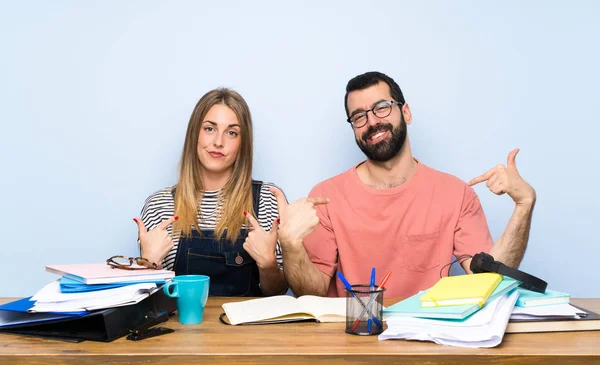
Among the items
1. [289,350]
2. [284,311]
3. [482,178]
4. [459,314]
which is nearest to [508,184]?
[482,178]

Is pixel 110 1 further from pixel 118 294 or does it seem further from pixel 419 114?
pixel 118 294

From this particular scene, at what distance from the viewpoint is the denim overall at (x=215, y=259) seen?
2.41 metres

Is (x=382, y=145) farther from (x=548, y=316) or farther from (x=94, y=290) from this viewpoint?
(x=94, y=290)

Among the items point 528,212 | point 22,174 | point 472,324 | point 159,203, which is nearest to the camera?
point 472,324

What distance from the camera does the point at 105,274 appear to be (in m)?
1.41

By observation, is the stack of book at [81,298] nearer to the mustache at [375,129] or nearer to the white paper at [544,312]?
the white paper at [544,312]

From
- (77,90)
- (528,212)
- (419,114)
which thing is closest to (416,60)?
(419,114)

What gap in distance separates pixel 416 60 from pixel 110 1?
56.3 inches

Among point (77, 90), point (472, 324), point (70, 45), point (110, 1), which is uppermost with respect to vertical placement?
point (110, 1)

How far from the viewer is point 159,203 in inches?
98.1

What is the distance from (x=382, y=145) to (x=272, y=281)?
2.26ft

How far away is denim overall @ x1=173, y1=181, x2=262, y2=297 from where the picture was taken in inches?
94.7

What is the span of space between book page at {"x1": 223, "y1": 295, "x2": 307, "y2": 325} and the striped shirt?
32.2 inches

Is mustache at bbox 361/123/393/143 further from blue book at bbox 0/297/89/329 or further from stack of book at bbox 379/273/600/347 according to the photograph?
blue book at bbox 0/297/89/329
